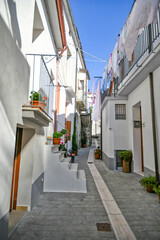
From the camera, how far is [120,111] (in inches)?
327

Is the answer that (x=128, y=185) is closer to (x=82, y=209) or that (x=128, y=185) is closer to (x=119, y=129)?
(x=82, y=209)

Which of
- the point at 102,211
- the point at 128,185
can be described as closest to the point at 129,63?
the point at 128,185

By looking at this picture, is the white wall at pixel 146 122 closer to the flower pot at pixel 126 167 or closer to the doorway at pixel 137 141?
the doorway at pixel 137 141

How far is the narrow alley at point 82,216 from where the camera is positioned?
254 cm

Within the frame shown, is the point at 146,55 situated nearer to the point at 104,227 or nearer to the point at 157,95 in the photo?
the point at 157,95

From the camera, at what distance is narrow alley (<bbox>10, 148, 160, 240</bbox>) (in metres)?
2.54

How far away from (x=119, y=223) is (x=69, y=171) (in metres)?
2.22

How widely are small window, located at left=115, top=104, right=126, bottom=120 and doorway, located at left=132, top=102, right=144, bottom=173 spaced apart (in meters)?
0.86

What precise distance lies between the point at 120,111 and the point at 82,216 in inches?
250

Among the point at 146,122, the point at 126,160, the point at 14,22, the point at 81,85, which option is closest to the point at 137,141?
the point at 126,160

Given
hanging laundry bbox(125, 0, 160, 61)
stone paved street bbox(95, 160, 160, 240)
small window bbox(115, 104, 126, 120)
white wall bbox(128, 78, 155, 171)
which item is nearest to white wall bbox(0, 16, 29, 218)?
hanging laundry bbox(125, 0, 160, 61)

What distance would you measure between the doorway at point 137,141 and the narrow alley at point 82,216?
8.42 feet

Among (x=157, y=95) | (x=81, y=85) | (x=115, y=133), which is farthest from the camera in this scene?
(x=81, y=85)

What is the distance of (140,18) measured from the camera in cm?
240
